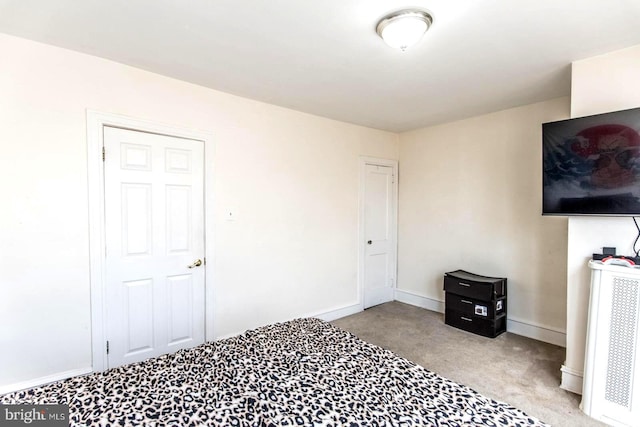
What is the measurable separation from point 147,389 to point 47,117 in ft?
6.53

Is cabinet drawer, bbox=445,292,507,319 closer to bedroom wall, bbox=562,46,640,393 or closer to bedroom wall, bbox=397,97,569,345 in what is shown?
bedroom wall, bbox=397,97,569,345

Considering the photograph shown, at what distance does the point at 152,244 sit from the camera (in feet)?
8.59

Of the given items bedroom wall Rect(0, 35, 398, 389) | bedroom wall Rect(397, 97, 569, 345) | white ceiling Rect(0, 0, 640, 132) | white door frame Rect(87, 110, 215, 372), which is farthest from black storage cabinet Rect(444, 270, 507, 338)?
white door frame Rect(87, 110, 215, 372)

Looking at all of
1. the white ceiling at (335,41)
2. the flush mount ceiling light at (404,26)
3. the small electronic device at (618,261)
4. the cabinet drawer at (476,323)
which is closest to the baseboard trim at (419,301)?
the cabinet drawer at (476,323)

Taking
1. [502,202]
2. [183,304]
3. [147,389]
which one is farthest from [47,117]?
[502,202]

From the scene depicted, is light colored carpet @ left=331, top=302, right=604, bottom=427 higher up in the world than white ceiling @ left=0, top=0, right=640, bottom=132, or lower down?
lower down

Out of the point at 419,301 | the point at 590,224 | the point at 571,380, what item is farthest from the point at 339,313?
the point at 590,224

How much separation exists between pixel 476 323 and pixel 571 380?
1.10 m

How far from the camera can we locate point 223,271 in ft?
9.82

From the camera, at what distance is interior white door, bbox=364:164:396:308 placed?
14.1 ft

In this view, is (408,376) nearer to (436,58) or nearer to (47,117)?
(436,58)

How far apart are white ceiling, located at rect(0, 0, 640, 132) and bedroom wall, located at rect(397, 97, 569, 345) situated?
0.66 meters

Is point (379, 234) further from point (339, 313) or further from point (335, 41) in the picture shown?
point (335, 41)

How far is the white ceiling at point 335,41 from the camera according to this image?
5.67ft
